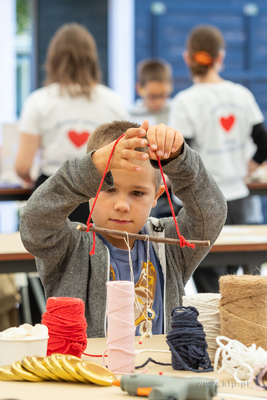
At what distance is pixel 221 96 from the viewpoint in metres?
2.79

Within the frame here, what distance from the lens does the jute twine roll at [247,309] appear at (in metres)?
0.86

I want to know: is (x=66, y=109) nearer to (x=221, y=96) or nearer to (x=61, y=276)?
(x=221, y=96)

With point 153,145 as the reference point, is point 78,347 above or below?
below

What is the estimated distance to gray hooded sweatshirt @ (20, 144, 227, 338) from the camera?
3.42 ft

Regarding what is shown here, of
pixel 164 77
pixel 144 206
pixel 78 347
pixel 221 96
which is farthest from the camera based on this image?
pixel 164 77

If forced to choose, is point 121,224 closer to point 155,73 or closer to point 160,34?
point 155,73

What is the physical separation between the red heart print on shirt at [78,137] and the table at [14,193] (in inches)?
38.8

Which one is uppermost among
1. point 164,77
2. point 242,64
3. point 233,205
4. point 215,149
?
point 242,64

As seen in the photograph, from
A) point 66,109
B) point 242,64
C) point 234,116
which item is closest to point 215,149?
point 234,116

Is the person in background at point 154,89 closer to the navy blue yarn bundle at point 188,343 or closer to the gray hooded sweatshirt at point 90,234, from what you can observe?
the gray hooded sweatshirt at point 90,234

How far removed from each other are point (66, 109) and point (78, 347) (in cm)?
185

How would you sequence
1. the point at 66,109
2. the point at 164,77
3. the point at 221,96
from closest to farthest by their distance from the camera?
the point at 66,109 → the point at 221,96 → the point at 164,77

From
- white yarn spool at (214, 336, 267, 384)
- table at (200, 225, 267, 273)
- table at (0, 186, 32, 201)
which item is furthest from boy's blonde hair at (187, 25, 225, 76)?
white yarn spool at (214, 336, 267, 384)

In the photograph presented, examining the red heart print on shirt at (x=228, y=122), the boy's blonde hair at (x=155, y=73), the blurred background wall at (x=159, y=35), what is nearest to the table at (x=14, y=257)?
the red heart print on shirt at (x=228, y=122)
